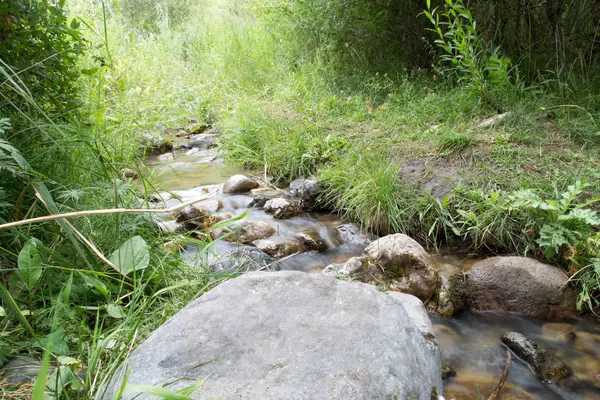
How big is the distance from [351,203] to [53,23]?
2.48 m

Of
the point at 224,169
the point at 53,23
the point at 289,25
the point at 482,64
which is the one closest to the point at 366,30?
the point at 289,25

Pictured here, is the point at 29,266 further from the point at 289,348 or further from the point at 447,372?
the point at 447,372

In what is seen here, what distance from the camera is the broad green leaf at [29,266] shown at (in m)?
1.55

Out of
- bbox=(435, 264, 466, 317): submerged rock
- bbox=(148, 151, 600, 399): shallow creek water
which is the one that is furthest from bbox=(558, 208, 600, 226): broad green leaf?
bbox=(435, 264, 466, 317): submerged rock

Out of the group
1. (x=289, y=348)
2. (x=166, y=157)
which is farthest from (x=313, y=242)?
(x=166, y=157)

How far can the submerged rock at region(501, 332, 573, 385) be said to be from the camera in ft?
6.97

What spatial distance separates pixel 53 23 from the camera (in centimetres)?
197

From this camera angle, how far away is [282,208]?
3.98 metres

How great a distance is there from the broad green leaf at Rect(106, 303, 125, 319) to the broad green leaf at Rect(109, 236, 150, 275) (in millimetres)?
171

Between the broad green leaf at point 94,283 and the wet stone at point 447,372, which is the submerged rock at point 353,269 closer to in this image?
the wet stone at point 447,372

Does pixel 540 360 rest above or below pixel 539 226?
below

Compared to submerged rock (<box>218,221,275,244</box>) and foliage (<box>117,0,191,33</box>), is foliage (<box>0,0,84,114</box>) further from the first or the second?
foliage (<box>117,0,191,33</box>)

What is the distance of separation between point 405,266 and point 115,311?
71.7 inches

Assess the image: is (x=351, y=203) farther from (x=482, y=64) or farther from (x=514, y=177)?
(x=482, y=64)
